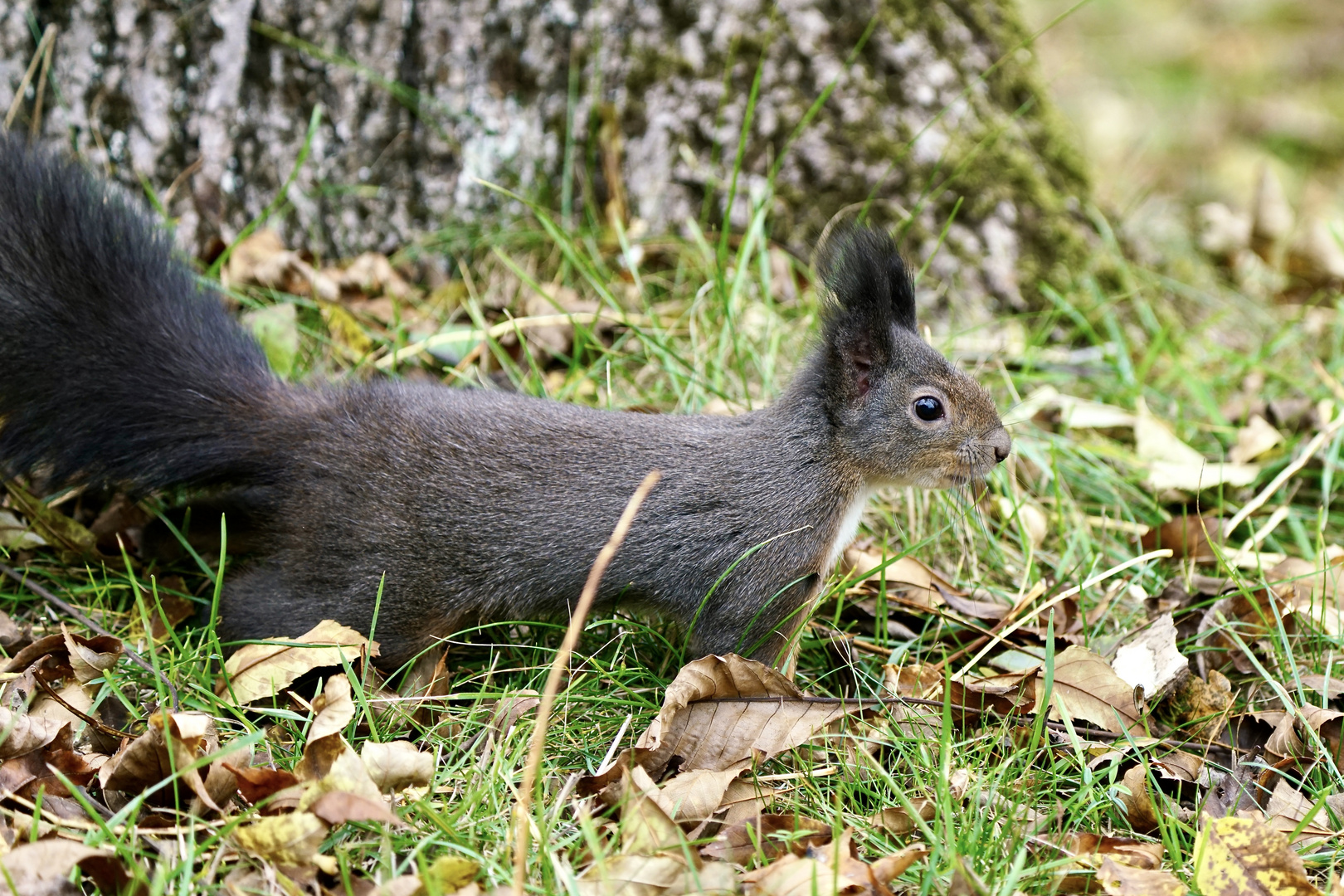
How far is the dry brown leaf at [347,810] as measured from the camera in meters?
1.98

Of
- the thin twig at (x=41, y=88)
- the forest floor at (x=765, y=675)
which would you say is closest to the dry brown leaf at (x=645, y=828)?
the forest floor at (x=765, y=675)

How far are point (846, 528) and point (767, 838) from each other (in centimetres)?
88

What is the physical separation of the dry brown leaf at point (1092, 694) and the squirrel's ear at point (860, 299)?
0.77 metres

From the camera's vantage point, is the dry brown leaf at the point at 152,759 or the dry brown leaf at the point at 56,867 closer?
the dry brown leaf at the point at 56,867

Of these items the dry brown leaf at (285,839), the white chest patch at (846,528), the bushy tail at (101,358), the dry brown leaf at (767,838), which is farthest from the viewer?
the white chest patch at (846,528)

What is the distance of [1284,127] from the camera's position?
8.31 metres

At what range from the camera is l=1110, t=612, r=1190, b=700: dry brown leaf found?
8.80ft

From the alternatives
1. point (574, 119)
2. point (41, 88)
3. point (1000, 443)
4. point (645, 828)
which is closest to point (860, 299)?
point (1000, 443)

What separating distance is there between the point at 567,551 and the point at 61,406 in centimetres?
117

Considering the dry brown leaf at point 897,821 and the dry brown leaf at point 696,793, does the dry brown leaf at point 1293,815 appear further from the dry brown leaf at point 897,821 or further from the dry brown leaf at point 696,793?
the dry brown leaf at point 696,793

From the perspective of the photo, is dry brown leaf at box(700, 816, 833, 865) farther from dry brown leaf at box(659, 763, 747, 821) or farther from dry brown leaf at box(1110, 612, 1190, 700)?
dry brown leaf at box(1110, 612, 1190, 700)

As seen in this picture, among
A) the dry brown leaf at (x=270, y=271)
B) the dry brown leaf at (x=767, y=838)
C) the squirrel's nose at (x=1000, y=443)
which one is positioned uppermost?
the dry brown leaf at (x=270, y=271)

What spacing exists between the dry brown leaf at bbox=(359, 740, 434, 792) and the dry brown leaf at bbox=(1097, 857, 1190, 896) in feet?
4.00

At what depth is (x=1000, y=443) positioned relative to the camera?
286 centimetres
